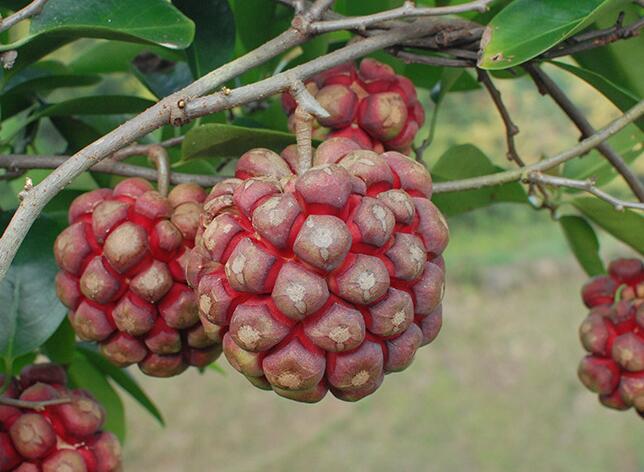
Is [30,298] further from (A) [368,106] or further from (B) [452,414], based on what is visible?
(B) [452,414]

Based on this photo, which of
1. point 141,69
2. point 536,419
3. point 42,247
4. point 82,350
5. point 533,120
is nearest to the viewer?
point 42,247

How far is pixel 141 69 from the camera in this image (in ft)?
5.27

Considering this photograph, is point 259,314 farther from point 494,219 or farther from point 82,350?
point 494,219

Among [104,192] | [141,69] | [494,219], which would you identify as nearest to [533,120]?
[494,219]

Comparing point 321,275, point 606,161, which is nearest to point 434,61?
point 321,275

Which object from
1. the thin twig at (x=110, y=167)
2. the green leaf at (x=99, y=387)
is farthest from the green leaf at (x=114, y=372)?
the thin twig at (x=110, y=167)

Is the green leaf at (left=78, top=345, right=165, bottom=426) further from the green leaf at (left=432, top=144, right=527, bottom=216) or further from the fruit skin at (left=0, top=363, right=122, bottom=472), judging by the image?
the green leaf at (left=432, top=144, right=527, bottom=216)

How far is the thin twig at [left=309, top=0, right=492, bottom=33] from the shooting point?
99 centimetres

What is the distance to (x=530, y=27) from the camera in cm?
105

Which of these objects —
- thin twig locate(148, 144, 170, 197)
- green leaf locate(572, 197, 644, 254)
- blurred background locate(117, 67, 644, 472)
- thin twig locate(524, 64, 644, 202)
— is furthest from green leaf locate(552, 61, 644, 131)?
blurred background locate(117, 67, 644, 472)

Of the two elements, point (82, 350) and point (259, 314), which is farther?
point (82, 350)

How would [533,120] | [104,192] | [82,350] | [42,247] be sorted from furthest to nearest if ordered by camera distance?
1. [533,120]
2. [82,350]
3. [42,247]
4. [104,192]

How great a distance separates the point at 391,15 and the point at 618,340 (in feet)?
1.89

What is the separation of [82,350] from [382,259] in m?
0.80
